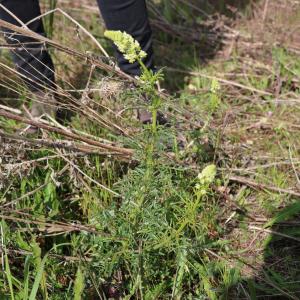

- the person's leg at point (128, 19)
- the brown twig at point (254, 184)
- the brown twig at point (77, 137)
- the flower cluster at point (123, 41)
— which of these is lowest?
the brown twig at point (254, 184)

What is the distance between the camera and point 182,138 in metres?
1.76

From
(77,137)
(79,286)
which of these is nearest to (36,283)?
(79,286)

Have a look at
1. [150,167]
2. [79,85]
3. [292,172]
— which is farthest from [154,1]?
[150,167]

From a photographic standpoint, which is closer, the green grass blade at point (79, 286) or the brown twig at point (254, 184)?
the green grass blade at point (79, 286)

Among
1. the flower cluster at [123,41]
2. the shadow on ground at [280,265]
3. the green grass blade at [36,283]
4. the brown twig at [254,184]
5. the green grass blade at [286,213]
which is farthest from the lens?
the brown twig at [254,184]

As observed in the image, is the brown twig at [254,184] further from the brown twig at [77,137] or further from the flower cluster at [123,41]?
the flower cluster at [123,41]

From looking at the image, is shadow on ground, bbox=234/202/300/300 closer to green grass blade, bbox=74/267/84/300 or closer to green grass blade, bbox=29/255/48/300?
green grass blade, bbox=74/267/84/300

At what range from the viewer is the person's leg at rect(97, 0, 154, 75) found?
178cm

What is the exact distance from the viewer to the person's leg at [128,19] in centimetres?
178

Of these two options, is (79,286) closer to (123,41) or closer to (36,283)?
(36,283)

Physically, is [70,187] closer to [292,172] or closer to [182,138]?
[182,138]

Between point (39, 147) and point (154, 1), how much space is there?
1743mm

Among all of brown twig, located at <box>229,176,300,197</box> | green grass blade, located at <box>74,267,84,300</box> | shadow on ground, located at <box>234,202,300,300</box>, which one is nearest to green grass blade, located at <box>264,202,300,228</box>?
shadow on ground, located at <box>234,202,300,300</box>

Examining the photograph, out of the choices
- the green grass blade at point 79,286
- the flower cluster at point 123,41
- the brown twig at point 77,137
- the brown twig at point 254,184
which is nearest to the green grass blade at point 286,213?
the brown twig at point 254,184
